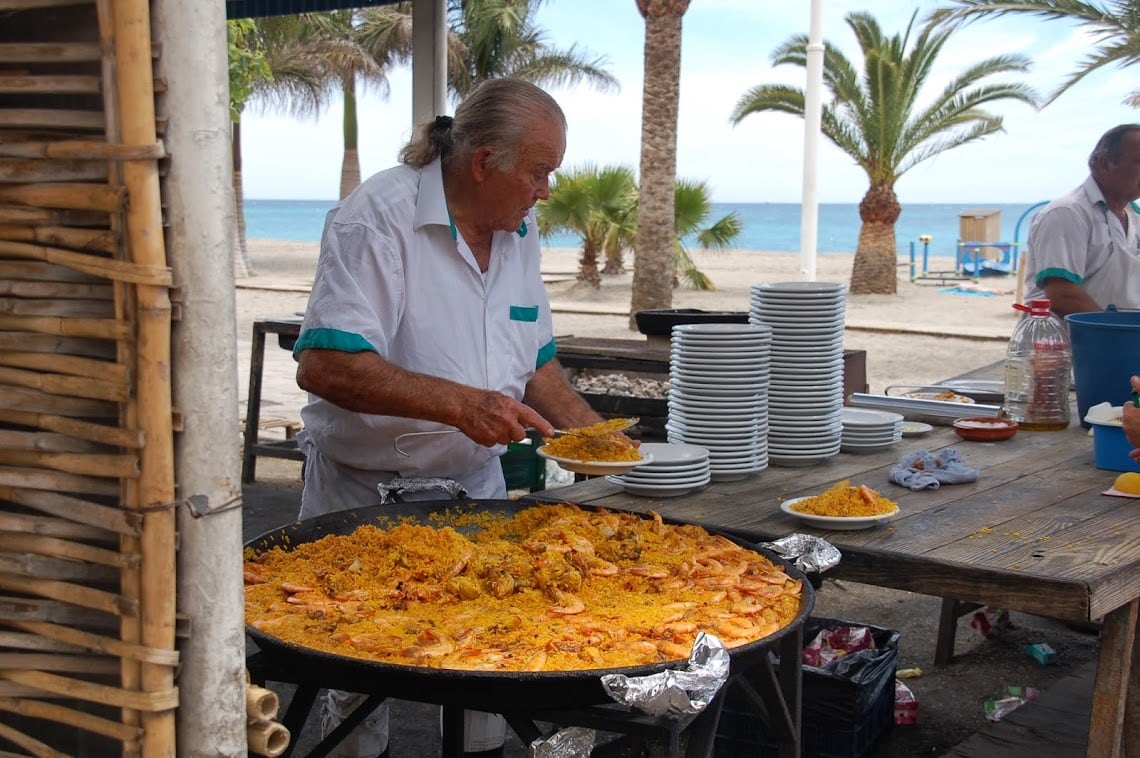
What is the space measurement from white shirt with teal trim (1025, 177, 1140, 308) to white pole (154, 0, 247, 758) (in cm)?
461

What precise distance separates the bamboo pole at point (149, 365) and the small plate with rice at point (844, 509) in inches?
62.5

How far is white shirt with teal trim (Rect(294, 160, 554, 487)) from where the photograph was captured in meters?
2.77

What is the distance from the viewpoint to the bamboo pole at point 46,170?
1.45m

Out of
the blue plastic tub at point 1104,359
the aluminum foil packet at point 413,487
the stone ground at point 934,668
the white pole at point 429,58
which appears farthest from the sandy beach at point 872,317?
the blue plastic tub at point 1104,359

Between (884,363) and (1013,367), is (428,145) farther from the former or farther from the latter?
(884,363)

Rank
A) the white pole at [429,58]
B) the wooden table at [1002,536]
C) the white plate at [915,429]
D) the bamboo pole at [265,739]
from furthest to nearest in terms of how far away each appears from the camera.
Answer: the white pole at [429,58] → the white plate at [915,429] → the wooden table at [1002,536] → the bamboo pole at [265,739]

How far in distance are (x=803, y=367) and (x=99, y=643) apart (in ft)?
7.39

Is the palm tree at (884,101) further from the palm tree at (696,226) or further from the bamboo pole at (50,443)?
the bamboo pole at (50,443)

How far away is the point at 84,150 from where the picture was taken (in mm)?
1422

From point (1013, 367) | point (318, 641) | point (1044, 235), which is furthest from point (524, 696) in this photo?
point (1044, 235)

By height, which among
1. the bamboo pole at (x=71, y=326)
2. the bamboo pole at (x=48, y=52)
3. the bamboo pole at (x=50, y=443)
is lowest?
the bamboo pole at (x=50, y=443)

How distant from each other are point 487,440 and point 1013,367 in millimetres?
2271

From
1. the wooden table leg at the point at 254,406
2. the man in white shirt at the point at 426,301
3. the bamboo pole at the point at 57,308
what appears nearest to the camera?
the bamboo pole at the point at 57,308

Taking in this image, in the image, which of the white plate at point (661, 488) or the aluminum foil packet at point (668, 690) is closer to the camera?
the aluminum foil packet at point (668, 690)
